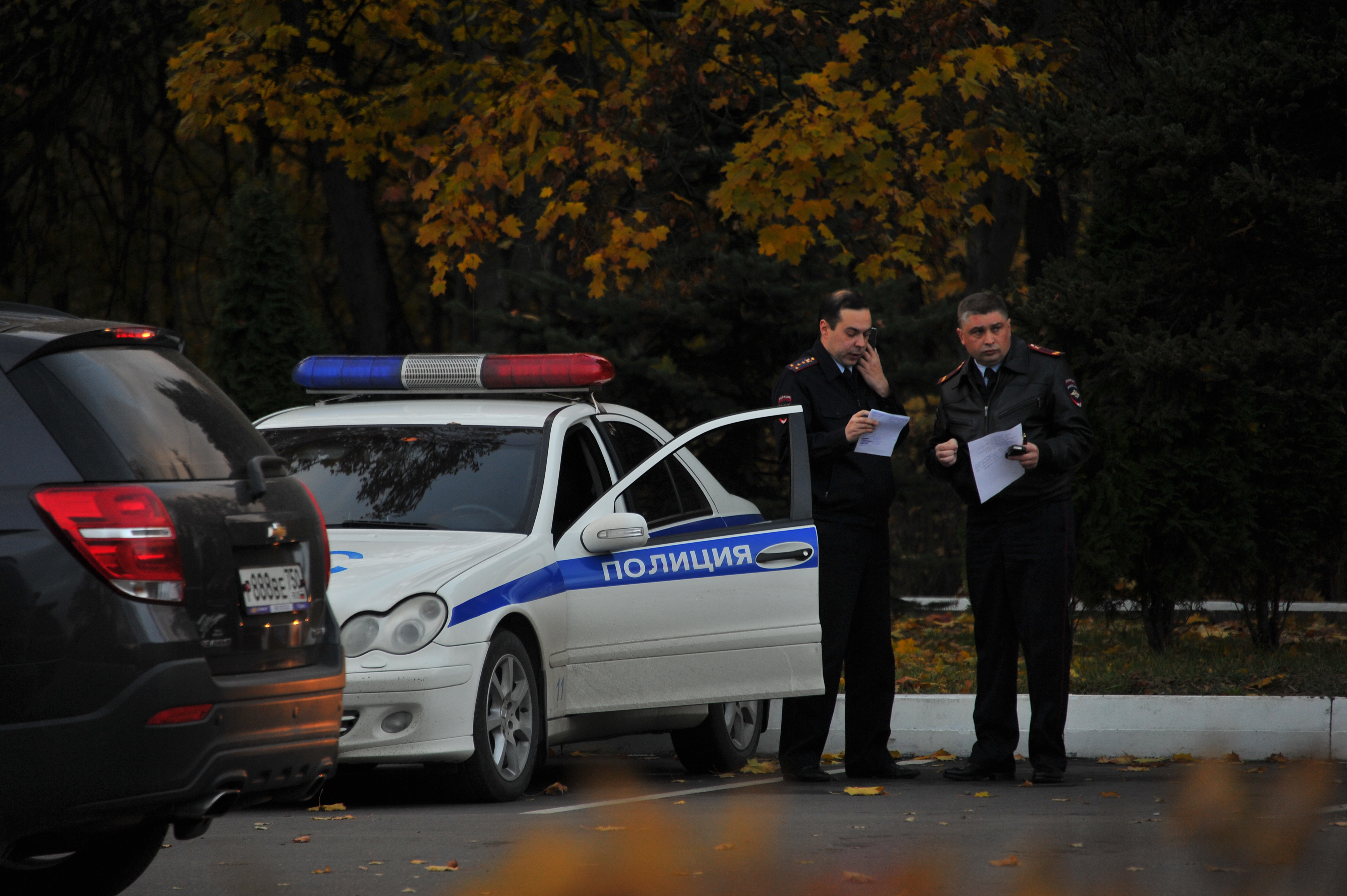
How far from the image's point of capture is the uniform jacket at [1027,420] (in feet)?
24.5

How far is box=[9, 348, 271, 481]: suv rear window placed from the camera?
159 inches

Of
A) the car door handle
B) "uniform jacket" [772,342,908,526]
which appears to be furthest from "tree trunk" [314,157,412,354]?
the car door handle

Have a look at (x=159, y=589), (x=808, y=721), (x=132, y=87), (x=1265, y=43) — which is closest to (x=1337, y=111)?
(x=1265, y=43)

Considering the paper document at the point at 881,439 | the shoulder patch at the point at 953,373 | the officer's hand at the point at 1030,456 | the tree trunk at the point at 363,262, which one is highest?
the tree trunk at the point at 363,262

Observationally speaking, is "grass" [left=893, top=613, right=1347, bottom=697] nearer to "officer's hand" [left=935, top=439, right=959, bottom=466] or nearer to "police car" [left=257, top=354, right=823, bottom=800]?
"police car" [left=257, top=354, right=823, bottom=800]

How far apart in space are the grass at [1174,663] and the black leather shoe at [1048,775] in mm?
1764

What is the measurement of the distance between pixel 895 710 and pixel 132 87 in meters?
12.8

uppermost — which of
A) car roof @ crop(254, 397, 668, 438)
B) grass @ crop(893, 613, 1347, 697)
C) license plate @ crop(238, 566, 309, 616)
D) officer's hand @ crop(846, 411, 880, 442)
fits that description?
car roof @ crop(254, 397, 668, 438)

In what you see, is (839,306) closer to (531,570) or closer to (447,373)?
(531,570)

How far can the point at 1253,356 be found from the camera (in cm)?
954

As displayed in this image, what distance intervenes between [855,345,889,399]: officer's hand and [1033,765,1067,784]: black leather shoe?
1.74m

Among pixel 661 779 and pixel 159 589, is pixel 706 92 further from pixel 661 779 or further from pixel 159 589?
pixel 159 589

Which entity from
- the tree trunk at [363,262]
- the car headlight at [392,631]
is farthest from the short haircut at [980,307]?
the tree trunk at [363,262]

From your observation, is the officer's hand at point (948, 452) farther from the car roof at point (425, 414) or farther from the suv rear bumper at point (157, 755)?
the suv rear bumper at point (157, 755)
